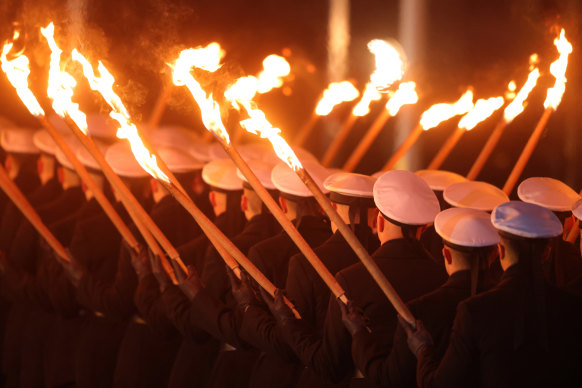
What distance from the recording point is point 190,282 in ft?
16.4

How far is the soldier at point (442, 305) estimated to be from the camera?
4000 mm

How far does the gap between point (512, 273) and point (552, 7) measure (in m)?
4.44

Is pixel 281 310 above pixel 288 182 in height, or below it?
below

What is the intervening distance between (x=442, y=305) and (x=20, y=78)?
2679 millimetres

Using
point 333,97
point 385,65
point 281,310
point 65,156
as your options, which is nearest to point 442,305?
point 281,310

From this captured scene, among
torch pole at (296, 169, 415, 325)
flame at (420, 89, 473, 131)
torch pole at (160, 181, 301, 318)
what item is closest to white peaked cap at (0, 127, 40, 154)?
flame at (420, 89, 473, 131)

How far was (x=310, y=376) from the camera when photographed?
461 centimetres

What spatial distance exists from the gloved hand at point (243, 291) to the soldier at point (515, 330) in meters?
1.11

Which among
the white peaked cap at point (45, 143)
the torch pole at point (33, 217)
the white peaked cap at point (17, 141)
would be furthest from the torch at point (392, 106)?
the white peaked cap at point (17, 141)

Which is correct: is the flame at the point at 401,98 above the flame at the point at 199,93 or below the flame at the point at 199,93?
above

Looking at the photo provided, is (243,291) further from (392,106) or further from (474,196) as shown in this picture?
(392,106)

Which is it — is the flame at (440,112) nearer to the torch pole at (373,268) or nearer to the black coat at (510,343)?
the torch pole at (373,268)

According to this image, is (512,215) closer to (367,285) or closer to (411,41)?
(367,285)

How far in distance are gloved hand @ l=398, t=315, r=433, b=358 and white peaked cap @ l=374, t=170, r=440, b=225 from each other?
24.4 inches
